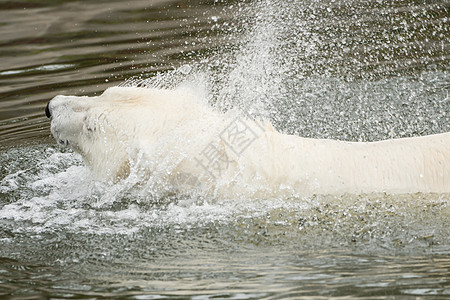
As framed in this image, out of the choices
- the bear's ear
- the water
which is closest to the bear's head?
the bear's ear

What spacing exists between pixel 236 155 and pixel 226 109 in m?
0.60

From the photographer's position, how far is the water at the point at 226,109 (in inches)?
130

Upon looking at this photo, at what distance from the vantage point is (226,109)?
4.49 m

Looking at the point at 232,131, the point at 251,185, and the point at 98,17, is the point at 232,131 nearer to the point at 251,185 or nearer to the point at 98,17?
the point at 251,185

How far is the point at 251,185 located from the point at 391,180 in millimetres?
817

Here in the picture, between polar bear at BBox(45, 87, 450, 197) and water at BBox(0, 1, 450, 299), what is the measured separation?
97 millimetres

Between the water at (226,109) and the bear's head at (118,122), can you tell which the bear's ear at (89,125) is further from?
the water at (226,109)

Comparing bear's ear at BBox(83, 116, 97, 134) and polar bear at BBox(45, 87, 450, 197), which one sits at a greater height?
bear's ear at BBox(83, 116, 97, 134)

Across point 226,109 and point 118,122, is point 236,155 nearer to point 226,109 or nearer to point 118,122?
point 226,109

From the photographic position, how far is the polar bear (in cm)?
396

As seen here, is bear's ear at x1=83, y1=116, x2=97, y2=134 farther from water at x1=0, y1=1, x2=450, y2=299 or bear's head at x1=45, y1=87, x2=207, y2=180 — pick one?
water at x1=0, y1=1, x2=450, y2=299

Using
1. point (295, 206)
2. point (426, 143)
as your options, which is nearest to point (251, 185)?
point (295, 206)

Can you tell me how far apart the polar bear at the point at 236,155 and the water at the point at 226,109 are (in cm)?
10

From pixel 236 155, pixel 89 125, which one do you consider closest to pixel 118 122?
pixel 89 125
